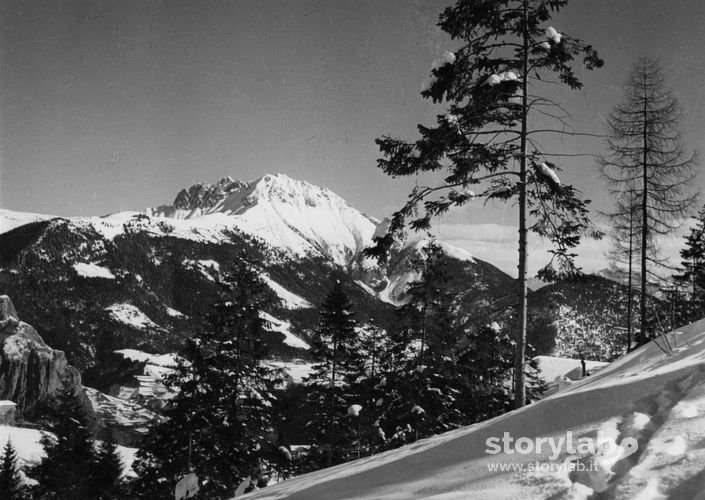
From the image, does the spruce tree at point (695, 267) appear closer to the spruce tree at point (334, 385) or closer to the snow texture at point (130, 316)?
the spruce tree at point (334, 385)

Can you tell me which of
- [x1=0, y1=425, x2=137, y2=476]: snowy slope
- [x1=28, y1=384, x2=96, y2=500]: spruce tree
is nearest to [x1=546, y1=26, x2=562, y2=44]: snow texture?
[x1=28, y1=384, x2=96, y2=500]: spruce tree

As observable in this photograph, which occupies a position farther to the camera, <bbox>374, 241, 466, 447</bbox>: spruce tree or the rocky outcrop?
the rocky outcrop

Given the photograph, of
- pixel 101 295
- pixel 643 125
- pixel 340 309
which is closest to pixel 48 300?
pixel 101 295

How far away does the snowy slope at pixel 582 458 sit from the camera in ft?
11.6

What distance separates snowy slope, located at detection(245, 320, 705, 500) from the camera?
11.6 feet

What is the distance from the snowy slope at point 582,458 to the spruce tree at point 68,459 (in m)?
26.2

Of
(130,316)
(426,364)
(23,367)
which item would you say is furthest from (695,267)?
(130,316)

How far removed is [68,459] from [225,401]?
1668 cm

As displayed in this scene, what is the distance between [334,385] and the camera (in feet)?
67.4

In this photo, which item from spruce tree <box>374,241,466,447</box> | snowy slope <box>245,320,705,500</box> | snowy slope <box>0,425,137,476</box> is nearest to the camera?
snowy slope <box>245,320,705,500</box>

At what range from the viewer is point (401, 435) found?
1872cm

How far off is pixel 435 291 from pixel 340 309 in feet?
15.8

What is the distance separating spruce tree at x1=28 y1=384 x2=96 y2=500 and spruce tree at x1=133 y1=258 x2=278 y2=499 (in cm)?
1148

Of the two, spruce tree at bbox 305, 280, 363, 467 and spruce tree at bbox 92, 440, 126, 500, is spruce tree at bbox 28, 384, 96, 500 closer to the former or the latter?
spruce tree at bbox 92, 440, 126, 500
